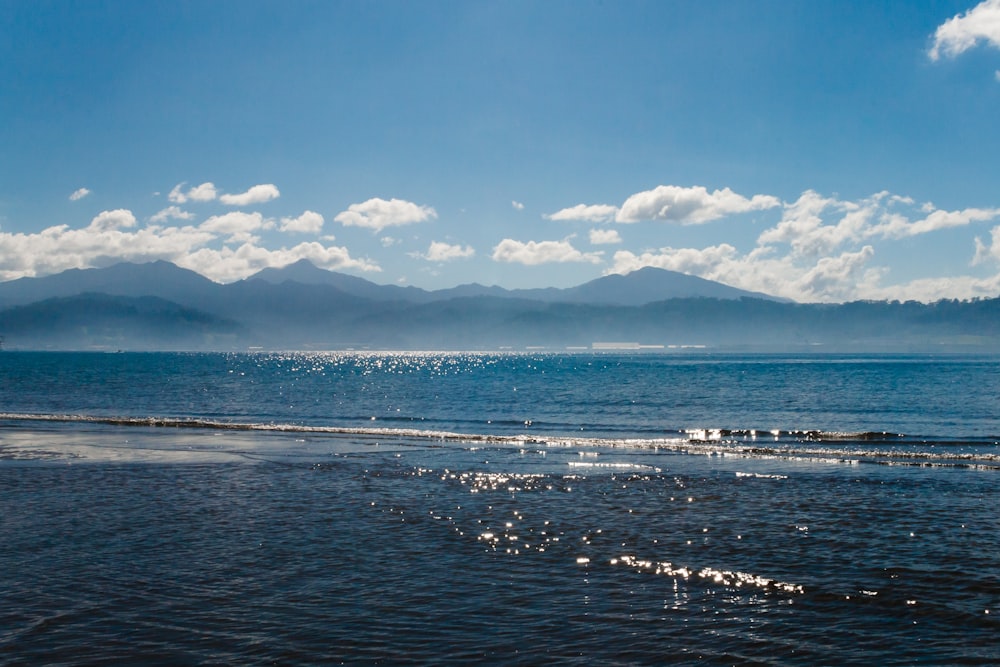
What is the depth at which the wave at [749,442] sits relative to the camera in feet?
140

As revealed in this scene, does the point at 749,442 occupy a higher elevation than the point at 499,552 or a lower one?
→ lower

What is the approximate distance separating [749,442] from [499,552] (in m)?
34.1

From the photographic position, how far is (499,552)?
69.8ft

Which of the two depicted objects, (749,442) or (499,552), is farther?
(749,442)

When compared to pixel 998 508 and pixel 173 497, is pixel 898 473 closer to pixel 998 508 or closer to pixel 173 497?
pixel 998 508

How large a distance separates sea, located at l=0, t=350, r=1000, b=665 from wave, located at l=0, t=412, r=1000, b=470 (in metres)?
0.49

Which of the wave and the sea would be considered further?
the wave

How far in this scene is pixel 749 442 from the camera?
5100 centimetres

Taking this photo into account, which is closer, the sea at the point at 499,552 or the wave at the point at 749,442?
the sea at the point at 499,552

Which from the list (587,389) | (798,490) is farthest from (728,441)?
(587,389)

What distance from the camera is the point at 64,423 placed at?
63.7m

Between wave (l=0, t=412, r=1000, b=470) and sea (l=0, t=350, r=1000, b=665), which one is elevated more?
sea (l=0, t=350, r=1000, b=665)

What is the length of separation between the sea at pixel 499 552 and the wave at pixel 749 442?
1.59ft

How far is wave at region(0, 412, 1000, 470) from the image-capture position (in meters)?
42.8
